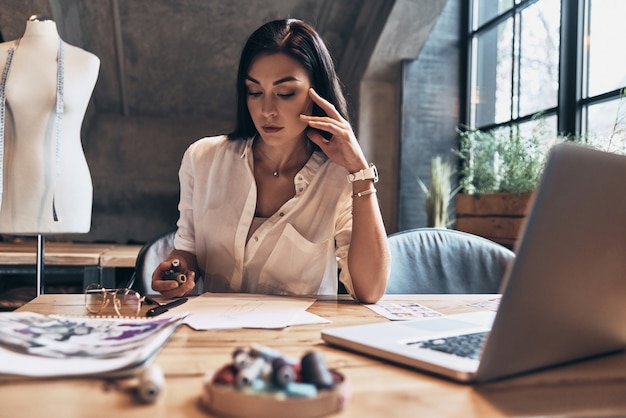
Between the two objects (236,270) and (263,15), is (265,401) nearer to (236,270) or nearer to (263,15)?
(236,270)

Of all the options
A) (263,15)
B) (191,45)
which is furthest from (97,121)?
(263,15)

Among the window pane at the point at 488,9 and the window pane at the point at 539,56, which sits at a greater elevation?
the window pane at the point at 488,9

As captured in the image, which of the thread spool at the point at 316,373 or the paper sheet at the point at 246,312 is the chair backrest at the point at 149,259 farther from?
the thread spool at the point at 316,373

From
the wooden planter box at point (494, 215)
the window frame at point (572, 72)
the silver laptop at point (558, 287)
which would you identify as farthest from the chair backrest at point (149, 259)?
the window frame at point (572, 72)

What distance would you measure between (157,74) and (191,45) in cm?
42

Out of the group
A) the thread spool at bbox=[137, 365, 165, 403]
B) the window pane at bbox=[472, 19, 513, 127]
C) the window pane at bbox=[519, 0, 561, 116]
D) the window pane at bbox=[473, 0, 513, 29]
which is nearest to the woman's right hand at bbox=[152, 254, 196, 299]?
the thread spool at bbox=[137, 365, 165, 403]

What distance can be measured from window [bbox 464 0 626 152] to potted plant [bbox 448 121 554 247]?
16 cm

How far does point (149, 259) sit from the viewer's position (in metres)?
1.79

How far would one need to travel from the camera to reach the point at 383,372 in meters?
0.72

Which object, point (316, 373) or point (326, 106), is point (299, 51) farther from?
point (316, 373)

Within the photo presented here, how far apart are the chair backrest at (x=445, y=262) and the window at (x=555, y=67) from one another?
92 centimetres

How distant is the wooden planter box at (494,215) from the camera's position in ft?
9.30

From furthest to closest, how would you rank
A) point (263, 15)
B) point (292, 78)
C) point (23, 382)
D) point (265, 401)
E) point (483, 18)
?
point (263, 15)
point (483, 18)
point (292, 78)
point (23, 382)
point (265, 401)

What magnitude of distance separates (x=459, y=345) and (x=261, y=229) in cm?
93
